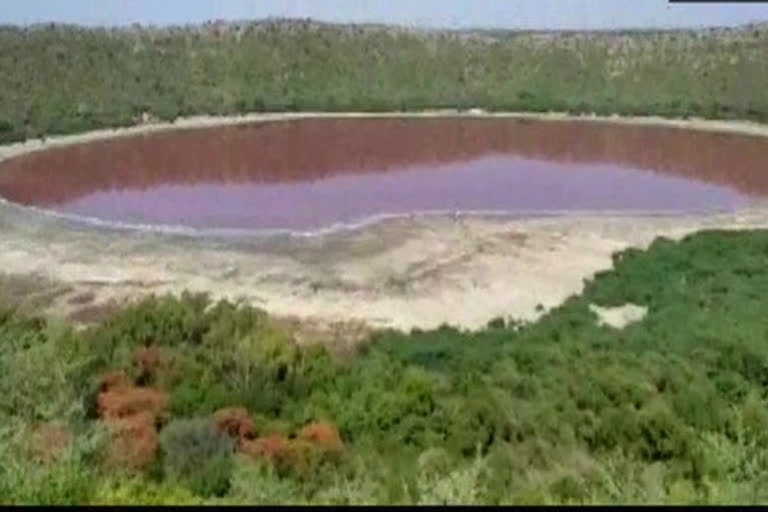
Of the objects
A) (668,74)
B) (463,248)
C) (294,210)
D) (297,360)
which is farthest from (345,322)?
(668,74)

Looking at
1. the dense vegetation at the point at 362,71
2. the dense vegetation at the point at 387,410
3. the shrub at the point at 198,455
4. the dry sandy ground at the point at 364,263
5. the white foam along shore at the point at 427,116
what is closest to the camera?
the dense vegetation at the point at 387,410

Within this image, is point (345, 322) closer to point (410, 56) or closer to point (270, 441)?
point (270, 441)

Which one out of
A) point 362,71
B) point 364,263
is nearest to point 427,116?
point 362,71

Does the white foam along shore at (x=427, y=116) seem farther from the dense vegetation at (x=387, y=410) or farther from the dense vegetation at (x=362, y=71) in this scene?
the dense vegetation at (x=387, y=410)

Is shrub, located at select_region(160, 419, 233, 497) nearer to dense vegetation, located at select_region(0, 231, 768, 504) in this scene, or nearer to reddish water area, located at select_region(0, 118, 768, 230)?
dense vegetation, located at select_region(0, 231, 768, 504)

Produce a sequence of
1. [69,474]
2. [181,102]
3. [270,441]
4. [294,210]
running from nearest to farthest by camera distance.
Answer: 1. [69,474]
2. [270,441]
3. [294,210]
4. [181,102]

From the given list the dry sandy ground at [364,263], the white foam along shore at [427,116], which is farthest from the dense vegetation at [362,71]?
the dry sandy ground at [364,263]

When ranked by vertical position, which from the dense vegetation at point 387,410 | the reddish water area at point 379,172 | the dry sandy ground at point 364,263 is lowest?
the reddish water area at point 379,172

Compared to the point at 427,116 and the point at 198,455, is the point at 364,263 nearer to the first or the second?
the point at 198,455
